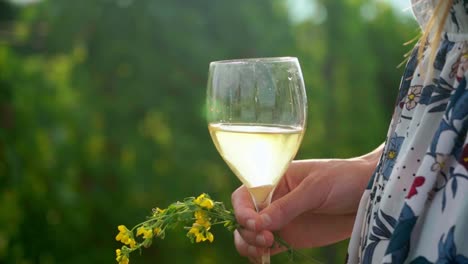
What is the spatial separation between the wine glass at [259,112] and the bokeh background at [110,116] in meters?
5.11

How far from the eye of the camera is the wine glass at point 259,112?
1155mm

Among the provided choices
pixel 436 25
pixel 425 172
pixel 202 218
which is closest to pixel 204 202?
pixel 202 218

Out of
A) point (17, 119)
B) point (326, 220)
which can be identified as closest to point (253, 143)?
point (326, 220)

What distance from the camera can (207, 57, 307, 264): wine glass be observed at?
1155mm

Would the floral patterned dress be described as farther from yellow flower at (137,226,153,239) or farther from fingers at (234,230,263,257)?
yellow flower at (137,226,153,239)

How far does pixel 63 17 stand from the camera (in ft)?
21.8

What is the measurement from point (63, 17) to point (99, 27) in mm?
322

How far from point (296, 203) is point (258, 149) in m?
0.18

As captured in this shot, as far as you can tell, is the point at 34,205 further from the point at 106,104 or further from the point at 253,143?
the point at 253,143

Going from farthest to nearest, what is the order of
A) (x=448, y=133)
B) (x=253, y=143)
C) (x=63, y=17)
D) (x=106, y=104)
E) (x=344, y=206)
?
1. (x=106, y=104)
2. (x=63, y=17)
3. (x=344, y=206)
4. (x=253, y=143)
5. (x=448, y=133)

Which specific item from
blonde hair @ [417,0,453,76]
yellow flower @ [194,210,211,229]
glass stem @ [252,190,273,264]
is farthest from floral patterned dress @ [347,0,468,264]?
yellow flower @ [194,210,211,229]

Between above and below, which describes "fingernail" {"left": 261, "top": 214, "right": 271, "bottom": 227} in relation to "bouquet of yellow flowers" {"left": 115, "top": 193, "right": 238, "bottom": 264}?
below

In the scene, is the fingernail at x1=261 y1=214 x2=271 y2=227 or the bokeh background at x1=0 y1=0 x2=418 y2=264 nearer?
the fingernail at x1=261 y1=214 x2=271 y2=227

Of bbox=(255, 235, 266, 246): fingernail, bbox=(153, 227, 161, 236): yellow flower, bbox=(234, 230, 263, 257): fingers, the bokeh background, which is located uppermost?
bbox=(153, 227, 161, 236): yellow flower
